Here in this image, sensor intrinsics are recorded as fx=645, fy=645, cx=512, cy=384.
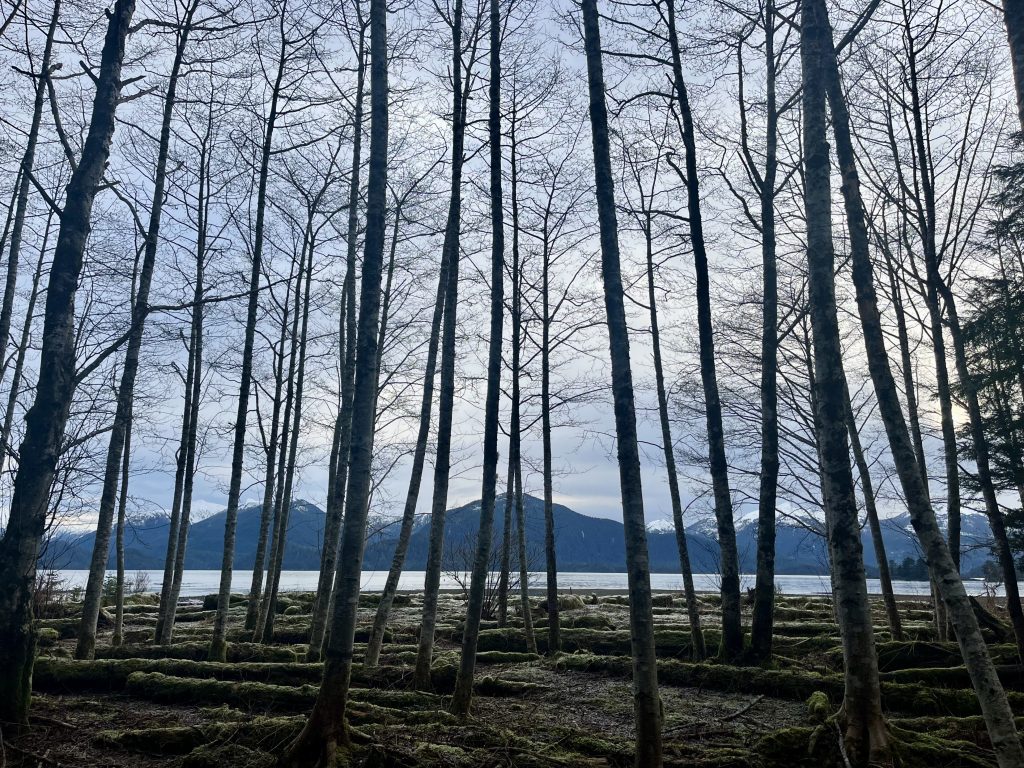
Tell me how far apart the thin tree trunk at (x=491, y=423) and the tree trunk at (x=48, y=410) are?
15.5ft

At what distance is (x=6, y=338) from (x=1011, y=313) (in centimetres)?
1882

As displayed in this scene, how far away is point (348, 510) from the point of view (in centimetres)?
659

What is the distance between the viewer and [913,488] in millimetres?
6184

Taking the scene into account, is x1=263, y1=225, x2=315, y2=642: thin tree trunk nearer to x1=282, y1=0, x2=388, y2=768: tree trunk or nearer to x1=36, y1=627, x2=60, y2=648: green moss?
x1=36, y1=627, x2=60, y2=648: green moss

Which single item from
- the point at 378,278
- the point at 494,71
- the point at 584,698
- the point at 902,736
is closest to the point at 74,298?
the point at 378,278

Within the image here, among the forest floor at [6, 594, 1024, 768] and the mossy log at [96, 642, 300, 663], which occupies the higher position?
the forest floor at [6, 594, 1024, 768]

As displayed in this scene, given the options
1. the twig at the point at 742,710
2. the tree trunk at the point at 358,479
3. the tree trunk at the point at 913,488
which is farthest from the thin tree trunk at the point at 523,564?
the tree trunk at the point at 913,488

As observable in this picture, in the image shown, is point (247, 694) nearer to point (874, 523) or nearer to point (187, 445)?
point (187, 445)

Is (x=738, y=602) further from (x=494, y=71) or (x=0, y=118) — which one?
(x=0, y=118)

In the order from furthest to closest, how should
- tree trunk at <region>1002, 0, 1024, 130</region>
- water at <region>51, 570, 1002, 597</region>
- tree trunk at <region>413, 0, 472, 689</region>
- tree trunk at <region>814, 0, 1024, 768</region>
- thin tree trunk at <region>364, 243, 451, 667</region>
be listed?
water at <region>51, 570, 1002, 597</region>, thin tree trunk at <region>364, 243, 451, 667</region>, tree trunk at <region>413, 0, 472, 689</region>, tree trunk at <region>1002, 0, 1024, 130</region>, tree trunk at <region>814, 0, 1024, 768</region>

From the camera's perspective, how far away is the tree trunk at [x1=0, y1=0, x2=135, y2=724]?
649cm

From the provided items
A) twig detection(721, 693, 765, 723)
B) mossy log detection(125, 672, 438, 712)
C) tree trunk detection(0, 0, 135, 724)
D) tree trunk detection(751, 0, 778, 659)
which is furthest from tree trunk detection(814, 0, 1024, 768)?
tree trunk detection(0, 0, 135, 724)

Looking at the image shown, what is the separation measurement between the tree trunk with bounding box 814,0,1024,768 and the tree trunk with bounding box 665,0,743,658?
3782mm

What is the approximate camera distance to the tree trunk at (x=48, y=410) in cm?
649
